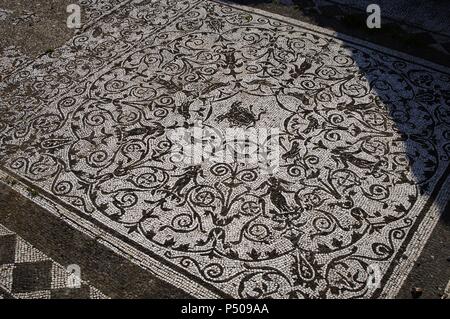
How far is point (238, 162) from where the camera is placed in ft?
13.2

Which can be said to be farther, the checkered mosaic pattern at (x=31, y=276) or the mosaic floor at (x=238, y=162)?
the mosaic floor at (x=238, y=162)

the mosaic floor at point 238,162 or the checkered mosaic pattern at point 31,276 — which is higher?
the mosaic floor at point 238,162

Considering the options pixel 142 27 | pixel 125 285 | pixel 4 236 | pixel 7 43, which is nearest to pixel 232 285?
pixel 125 285

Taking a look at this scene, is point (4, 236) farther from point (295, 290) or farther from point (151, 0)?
point (151, 0)

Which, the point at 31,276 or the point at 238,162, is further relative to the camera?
the point at 238,162

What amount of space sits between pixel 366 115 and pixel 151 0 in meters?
3.24

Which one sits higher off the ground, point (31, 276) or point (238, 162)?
point (238, 162)

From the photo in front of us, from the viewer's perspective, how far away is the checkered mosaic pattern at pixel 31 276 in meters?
3.20

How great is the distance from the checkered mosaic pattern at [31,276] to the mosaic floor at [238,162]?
365 mm

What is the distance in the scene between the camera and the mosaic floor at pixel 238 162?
338cm

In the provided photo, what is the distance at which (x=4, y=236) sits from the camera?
357 cm

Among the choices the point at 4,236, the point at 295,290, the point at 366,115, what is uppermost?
the point at 366,115

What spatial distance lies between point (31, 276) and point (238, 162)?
1.79 metres

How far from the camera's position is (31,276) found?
10.9 ft
